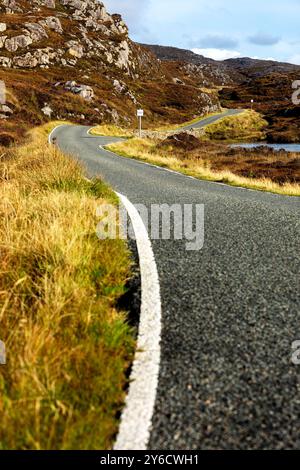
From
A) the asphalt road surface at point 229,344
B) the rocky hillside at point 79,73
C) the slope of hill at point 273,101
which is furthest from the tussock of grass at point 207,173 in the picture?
the slope of hill at point 273,101

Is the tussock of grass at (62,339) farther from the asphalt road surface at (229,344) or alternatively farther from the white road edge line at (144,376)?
the asphalt road surface at (229,344)

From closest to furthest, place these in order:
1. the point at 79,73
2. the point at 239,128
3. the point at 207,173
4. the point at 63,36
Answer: the point at 207,173 < the point at 239,128 < the point at 79,73 < the point at 63,36

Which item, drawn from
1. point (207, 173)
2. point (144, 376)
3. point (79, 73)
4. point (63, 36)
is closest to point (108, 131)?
point (207, 173)

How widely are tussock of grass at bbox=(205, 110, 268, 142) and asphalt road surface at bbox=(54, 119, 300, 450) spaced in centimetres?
5981

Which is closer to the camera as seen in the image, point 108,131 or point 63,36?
point 108,131

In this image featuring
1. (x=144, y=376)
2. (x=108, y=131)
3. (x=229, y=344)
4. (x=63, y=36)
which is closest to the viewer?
(x=144, y=376)

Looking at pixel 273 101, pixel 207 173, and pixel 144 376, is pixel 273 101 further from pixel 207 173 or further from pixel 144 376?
pixel 144 376

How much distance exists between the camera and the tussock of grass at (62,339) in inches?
74.4

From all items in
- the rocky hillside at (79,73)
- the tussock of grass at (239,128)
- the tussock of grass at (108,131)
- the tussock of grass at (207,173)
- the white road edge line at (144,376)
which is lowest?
the white road edge line at (144,376)

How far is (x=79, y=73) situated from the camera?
69.0 metres

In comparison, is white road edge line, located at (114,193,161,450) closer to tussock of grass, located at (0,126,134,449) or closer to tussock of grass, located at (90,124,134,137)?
tussock of grass, located at (0,126,134,449)

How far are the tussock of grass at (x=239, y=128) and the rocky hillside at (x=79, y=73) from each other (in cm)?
749

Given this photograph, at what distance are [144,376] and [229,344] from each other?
70 cm
